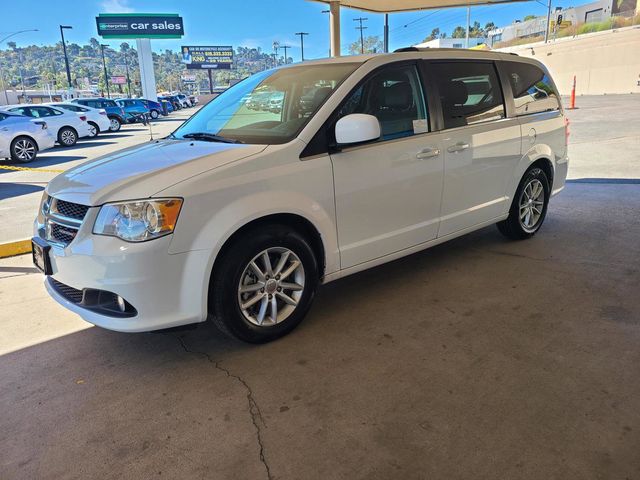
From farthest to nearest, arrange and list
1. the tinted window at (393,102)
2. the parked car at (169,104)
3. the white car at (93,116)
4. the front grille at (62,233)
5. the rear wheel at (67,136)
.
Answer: the parked car at (169,104)
the white car at (93,116)
the rear wheel at (67,136)
the tinted window at (393,102)
the front grille at (62,233)

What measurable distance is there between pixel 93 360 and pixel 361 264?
1925 millimetres

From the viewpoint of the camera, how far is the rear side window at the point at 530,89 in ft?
15.7

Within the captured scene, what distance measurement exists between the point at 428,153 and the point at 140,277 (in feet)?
7.67

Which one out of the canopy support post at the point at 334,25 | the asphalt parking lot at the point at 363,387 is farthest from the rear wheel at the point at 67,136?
the asphalt parking lot at the point at 363,387

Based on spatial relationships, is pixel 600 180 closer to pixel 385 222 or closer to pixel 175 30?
pixel 385 222

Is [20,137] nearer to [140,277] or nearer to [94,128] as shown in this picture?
[94,128]

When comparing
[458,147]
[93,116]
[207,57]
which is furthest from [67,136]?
[207,57]

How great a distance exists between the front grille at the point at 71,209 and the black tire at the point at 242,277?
0.83 meters

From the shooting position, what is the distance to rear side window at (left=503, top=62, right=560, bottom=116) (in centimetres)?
478

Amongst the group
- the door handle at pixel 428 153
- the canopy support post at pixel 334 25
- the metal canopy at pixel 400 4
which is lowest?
the door handle at pixel 428 153

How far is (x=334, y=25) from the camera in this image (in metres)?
12.7

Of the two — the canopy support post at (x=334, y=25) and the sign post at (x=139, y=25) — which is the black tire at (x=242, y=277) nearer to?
the canopy support post at (x=334, y=25)

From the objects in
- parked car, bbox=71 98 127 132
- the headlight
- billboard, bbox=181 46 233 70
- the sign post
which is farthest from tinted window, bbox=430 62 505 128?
billboard, bbox=181 46 233 70

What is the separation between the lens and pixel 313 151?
326 cm
